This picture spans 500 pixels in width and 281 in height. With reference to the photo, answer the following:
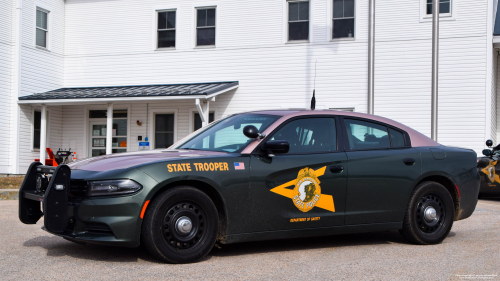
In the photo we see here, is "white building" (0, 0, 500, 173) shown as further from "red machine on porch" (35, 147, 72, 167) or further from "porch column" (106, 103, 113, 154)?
"red machine on porch" (35, 147, 72, 167)

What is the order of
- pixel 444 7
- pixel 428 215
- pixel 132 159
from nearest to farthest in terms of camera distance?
pixel 132 159 → pixel 428 215 → pixel 444 7

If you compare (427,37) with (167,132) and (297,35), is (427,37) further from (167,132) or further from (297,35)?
(167,132)

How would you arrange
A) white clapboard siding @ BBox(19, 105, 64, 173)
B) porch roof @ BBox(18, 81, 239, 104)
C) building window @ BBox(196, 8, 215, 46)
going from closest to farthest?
porch roof @ BBox(18, 81, 239, 104), white clapboard siding @ BBox(19, 105, 64, 173), building window @ BBox(196, 8, 215, 46)

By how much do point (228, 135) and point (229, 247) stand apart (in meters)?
1.21

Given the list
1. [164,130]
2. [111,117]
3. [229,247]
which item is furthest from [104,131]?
[229,247]

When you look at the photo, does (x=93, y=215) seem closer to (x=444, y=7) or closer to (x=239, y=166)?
(x=239, y=166)

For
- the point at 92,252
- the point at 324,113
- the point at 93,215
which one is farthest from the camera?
the point at 324,113

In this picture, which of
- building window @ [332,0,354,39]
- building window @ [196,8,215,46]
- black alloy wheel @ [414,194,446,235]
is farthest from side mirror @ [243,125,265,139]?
building window @ [196,8,215,46]

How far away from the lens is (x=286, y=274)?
4.54m

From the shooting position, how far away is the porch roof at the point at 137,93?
692 inches

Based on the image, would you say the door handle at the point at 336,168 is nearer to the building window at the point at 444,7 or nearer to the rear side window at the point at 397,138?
the rear side window at the point at 397,138

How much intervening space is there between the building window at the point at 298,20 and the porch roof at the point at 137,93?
2.61 m

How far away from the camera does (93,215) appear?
4.57 metres

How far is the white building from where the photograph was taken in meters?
17.1
